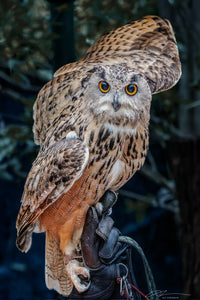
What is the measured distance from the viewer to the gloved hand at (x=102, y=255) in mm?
1335

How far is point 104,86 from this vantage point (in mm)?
1216

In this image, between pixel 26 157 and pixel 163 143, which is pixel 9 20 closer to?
pixel 26 157

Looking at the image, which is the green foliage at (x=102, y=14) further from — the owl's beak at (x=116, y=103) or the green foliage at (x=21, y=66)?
the owl's beak at (x=116, y=103)

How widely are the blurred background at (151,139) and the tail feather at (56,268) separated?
8 cm

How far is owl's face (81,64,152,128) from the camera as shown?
3.96ft

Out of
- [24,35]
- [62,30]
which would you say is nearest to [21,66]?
[24,35]

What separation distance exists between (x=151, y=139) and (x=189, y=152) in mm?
217

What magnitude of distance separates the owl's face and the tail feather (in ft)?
1.67

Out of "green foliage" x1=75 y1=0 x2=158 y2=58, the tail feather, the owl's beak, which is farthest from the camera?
"green foliage" x1=75 y1=0 x2=158 y2=58

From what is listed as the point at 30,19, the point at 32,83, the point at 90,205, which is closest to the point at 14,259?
the point at 90,205

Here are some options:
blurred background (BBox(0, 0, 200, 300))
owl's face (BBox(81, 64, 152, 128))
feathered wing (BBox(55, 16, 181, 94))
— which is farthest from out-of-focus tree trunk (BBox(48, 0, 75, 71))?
owl's face (BBox(81, 64, 152, 128))

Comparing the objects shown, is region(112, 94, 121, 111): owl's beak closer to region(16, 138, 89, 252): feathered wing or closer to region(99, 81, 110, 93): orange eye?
region(99, 81, 110, 93): orange eye

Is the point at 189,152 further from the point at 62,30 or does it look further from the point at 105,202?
the point at 62,30

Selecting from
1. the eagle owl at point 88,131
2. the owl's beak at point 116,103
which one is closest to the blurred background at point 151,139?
the eagle owl at point 88,131
